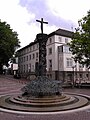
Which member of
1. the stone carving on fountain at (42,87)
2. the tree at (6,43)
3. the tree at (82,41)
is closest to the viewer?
the stone carving on fountain at (42,87)

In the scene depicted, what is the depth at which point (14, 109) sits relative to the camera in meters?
13.2

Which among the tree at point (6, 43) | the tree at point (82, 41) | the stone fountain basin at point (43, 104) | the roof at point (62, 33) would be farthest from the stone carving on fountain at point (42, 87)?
the tree at point (6, 43)

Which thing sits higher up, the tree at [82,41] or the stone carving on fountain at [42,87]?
the tree at [82,41]

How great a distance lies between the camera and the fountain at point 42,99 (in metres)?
13.5

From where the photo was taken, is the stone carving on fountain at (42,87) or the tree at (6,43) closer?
the stone carving on fountain at (42,87)

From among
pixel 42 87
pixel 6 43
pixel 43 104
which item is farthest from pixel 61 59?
pixel 43 104

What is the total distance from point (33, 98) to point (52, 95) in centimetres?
153

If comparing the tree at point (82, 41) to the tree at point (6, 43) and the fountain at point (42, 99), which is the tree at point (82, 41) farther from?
the tree at point (6, 43)

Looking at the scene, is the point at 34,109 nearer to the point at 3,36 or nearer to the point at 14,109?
the point at 14,109

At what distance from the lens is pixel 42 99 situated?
15.4 metres

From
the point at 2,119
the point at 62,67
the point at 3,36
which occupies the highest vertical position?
the point at 3,36

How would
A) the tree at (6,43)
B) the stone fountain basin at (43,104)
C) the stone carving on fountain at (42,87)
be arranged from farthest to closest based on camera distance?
the tree at (6,43), the stone carving on fountain at (42,87), the stone fountain basin at (43,104)

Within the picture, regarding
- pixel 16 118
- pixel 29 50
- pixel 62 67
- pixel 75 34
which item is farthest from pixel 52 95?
pixel 29 50

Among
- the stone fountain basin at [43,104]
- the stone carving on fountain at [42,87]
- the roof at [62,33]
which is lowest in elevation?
the stone fountain basin at [43,104]
